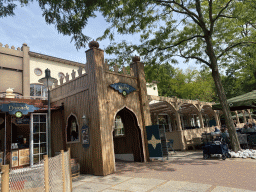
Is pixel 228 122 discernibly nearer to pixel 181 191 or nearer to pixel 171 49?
pixel 171 49

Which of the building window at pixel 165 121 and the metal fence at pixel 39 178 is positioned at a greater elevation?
the building window at pixel 165 121

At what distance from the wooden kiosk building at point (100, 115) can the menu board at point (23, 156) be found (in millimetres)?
1300

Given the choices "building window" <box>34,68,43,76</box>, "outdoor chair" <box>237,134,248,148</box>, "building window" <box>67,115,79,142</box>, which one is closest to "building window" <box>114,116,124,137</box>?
"building window" <box>67,115,79,142</box>

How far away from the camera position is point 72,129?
8.88 metres

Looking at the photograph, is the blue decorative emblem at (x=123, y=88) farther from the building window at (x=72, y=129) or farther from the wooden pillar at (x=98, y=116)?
the building window at (x=72, y=129)

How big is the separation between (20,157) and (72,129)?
2.74m

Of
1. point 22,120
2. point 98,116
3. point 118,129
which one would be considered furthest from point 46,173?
point 118,129

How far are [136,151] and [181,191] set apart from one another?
5055mm

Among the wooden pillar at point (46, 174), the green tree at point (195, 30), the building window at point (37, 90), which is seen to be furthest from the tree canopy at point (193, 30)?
the building window at point (37, 90)

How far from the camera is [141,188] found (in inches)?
188

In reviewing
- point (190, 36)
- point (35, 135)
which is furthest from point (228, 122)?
point (35, 135)

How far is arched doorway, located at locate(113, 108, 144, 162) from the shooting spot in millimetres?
9070

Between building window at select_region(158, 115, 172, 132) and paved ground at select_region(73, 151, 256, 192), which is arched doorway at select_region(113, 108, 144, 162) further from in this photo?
building window at select_region(158, 115, 172, 132)

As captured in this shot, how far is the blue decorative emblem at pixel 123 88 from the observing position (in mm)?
8162
